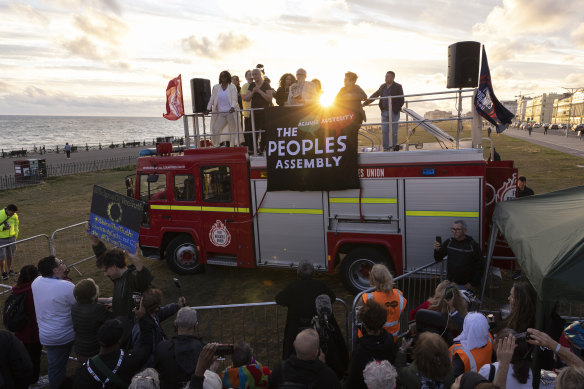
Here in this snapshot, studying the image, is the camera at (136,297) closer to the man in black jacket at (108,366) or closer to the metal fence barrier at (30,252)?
the man in black jacket at (108,366)

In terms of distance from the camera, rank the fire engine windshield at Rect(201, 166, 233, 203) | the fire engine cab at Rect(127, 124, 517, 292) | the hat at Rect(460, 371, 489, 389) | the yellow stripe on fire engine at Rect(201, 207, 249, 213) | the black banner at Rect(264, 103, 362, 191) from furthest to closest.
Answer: the fire engine windshield at Rect(201, 166, 233, 203) → the yellow stripe on fire engine at Rect(201, 207, 249, 213) → the black banner at Rect(264, 103, 362, 191) → the fire engine cab at Rect(127, 124, 517, 292) → the hat at Rect(460, 371, 489, 389)

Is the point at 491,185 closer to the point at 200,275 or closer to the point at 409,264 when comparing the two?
the point at 409,264

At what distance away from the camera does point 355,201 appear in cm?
798

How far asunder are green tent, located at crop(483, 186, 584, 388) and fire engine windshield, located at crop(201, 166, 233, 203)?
552 centimetres

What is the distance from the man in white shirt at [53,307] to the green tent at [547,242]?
215 inches

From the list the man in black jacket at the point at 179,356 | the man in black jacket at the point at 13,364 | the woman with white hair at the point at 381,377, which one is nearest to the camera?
the woman with white hair at the point at 381,377

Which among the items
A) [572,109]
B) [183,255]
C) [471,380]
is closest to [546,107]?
[572,109]

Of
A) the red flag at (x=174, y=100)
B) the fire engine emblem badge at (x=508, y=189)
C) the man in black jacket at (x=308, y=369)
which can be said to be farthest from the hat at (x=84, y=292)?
the fire engine emblem badge at (x=508, y=189)

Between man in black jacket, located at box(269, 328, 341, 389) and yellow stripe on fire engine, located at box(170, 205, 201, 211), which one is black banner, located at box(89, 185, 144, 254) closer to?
yellow stripe on fire engine, located at box(170, 205, 201, 211)

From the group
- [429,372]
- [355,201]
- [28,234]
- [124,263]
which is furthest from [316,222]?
[28,234]

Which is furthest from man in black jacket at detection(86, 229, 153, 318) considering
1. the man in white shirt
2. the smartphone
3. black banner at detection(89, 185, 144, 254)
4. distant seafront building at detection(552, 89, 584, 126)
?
distant seafront building at detection(552, 89, 584, 126)

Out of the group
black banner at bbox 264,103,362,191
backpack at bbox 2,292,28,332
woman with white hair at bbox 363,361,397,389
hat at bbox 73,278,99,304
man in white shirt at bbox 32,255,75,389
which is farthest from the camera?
black banner at bbox 264,103,362,191

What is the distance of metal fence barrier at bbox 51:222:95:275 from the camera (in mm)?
11323

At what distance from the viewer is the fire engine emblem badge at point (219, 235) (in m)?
9.10
